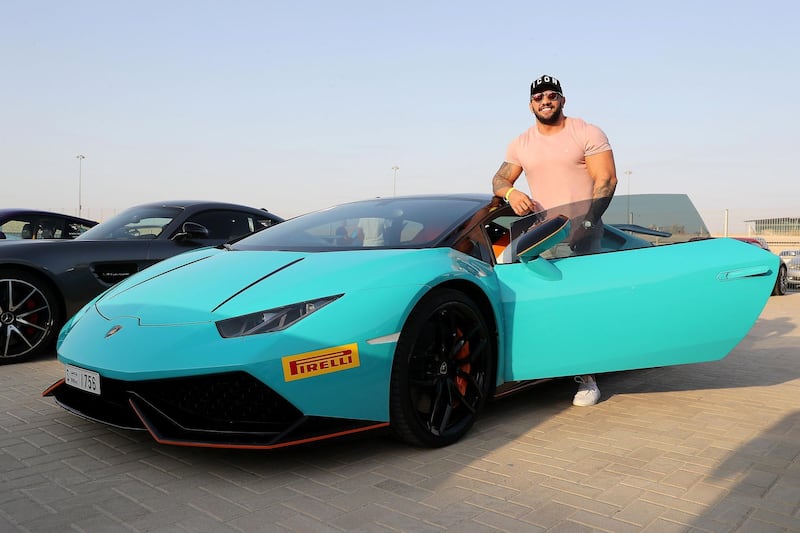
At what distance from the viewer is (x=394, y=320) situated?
9.57 ft

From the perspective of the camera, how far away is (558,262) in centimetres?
359

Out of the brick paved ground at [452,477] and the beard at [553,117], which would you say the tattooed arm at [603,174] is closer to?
the beard at [553,117]

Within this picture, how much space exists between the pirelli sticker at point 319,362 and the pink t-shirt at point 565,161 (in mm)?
1990

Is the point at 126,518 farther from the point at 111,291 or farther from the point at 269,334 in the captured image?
the point at 111,291

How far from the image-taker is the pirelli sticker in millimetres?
2654

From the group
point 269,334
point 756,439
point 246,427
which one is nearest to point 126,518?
point 246,427

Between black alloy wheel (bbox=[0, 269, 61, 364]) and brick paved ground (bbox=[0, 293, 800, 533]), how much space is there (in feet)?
4.34

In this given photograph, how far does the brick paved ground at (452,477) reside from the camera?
238cm

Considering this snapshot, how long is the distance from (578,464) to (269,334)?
1481mm

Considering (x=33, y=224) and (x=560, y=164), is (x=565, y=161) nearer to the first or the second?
(x=560, y=164)

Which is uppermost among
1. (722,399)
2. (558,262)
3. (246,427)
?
(558,262)

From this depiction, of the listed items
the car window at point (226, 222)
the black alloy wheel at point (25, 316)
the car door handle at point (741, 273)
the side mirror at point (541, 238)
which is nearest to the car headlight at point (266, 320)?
the side mirror at point (541, 238)

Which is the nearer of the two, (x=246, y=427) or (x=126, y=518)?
(x=126, y=518)

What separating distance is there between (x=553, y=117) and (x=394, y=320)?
1.98 meters
